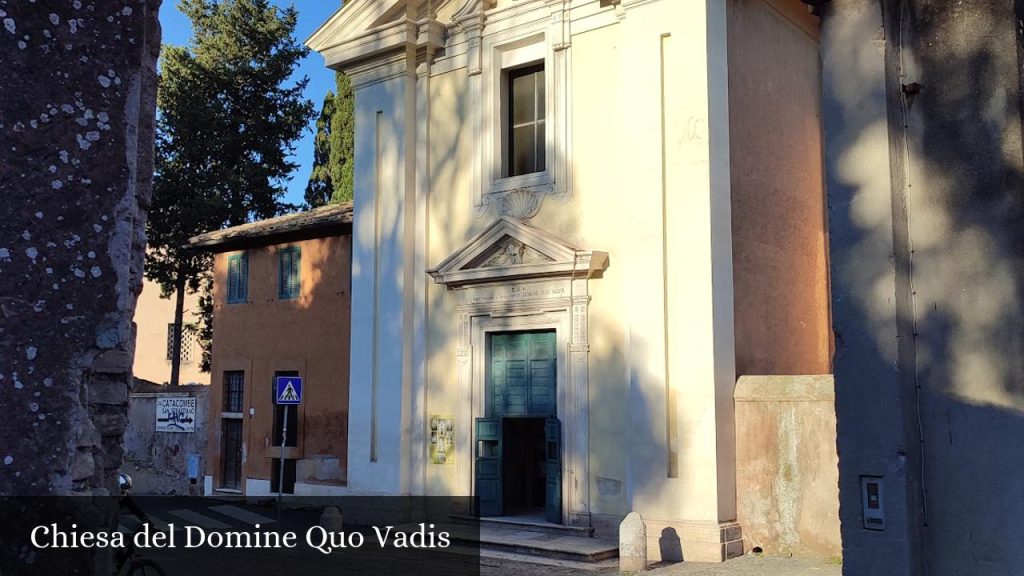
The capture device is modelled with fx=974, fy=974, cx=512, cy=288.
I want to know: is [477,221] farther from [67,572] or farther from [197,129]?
[197,129]

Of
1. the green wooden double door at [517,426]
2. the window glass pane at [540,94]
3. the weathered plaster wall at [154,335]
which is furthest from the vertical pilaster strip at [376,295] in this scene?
the weathered plaster wall at [154,335]

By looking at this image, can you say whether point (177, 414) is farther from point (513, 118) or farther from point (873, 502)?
point (873, 502)

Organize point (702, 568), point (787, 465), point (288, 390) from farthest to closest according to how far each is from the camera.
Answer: point (288, 390)
point (787, 465)
point (702, 568)

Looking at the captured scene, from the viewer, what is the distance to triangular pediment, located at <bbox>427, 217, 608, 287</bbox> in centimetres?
1245

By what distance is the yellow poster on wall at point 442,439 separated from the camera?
13828 millimetres

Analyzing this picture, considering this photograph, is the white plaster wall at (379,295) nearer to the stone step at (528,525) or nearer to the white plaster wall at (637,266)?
the white plaster wall at (637,266)

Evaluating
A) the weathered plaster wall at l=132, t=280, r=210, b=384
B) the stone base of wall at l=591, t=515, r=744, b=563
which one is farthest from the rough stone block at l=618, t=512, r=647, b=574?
the weathered plaster wall at l=132, t=280, r=210, b=384

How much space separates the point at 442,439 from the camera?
548 inches

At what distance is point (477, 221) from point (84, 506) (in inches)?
412

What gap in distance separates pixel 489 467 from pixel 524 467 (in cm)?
68

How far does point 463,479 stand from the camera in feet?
44.6

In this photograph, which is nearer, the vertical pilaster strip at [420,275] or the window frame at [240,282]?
the vertical pilaster strip at [420,275]

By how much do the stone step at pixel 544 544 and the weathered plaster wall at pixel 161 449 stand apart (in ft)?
29.9

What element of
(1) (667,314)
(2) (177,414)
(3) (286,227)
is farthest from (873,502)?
(2) (177,414)
